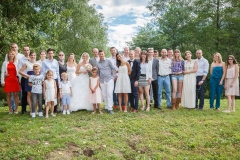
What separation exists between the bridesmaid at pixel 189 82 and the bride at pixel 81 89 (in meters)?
3.92

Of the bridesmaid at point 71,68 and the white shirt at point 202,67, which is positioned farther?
the white shirt at point 202,67

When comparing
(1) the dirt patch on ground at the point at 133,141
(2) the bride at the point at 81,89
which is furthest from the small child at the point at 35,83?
(1) the dirt patch on ground at the point at 133,141

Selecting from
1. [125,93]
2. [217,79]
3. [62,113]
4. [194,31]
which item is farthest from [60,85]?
[194,31]

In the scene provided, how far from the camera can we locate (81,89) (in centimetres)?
970

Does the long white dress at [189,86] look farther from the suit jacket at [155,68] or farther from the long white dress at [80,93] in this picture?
the long white dress at [80,93]

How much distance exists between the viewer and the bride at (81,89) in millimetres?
9648

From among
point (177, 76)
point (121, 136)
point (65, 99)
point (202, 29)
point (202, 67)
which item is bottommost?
point (121, 136)

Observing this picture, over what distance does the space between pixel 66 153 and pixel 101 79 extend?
389 cm

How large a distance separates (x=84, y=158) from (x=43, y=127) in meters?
2.22

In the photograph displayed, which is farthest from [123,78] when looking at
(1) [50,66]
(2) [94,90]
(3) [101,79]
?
(1) [50,66]

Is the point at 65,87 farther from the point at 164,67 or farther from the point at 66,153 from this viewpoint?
the point at 164,67

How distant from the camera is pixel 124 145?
6668mm

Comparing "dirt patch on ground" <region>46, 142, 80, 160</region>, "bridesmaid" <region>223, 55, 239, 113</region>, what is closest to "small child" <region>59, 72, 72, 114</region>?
"dirt patch on ground" <region>46, 142, 80, 160</region>

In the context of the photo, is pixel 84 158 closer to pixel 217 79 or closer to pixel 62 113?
pixel 62 113
